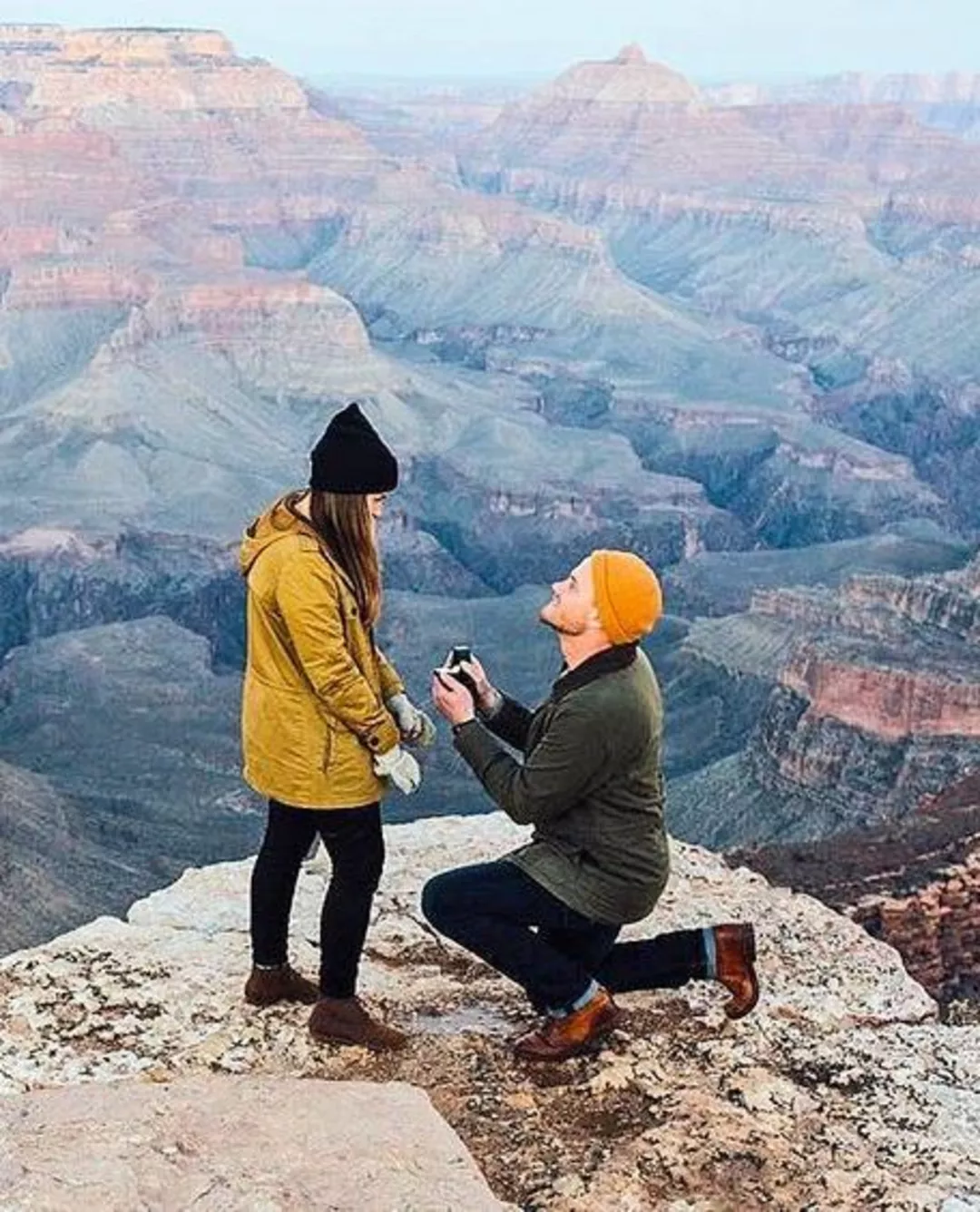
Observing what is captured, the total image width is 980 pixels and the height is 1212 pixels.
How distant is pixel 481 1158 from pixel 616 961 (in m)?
1.35

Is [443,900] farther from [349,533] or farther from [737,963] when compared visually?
[349,533]

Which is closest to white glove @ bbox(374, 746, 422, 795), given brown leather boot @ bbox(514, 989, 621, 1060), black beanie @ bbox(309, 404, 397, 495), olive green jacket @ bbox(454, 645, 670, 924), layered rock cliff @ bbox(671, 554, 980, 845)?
olive green jacket @ bbox(454, 645, 670, 924)

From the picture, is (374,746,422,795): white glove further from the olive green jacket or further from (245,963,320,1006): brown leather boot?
(245,963,320,1006): brown leather boot

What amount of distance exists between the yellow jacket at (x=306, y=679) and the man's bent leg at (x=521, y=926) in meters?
0.56

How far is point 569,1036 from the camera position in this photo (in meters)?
6.84

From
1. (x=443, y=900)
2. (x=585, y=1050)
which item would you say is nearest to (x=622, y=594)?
(x=443, y=900)

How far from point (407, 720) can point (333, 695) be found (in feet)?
1.79

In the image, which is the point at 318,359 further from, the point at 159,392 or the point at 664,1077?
the point at 664,1077

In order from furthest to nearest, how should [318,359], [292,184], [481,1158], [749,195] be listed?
[749,195]
[292,184]
[318,359]
[481,1158]

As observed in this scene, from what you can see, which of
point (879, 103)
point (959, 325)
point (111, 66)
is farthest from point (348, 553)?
point (879, 103)

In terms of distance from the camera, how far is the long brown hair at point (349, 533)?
6.57m

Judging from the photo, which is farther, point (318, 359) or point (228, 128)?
point (228, 128)

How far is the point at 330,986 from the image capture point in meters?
7.01

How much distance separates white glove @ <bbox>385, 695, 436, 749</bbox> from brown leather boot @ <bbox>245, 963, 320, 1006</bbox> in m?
1.18
